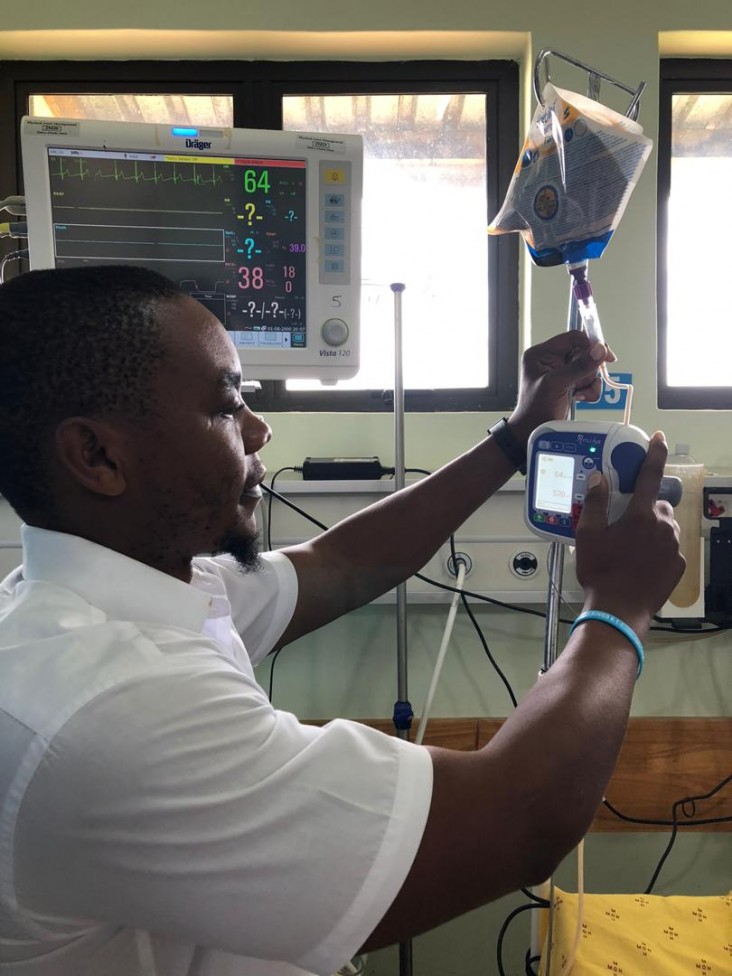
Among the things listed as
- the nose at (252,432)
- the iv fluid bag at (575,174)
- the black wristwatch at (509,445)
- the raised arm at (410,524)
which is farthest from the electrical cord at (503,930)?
the iv fluid bag at (575,174)

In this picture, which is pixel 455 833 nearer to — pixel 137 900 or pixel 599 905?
pixel 137 900

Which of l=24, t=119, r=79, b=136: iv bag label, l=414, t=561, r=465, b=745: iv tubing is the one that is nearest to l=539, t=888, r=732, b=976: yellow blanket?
l=414, t=561, r=465, b=745: iv tubing

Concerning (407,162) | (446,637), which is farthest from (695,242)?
(446,637)

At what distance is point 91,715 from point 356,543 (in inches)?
23.0

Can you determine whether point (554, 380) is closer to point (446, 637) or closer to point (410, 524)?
point (410, 524)

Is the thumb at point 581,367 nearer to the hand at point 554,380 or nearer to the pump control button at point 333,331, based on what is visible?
the hand at point 554,380

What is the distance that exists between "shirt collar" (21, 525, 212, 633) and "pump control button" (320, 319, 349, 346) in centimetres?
66

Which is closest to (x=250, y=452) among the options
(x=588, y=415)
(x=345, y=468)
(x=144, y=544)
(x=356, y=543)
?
(x=144, y=544)

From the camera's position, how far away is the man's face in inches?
26.0

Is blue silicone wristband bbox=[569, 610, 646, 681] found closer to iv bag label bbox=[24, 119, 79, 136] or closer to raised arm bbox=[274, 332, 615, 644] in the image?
raised arm bbox=[274, 332, 615, 644]

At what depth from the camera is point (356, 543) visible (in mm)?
1049

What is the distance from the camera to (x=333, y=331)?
1214 millimetres

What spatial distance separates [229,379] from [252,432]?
0.10 metres

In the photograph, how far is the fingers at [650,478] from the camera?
708 millimetres
